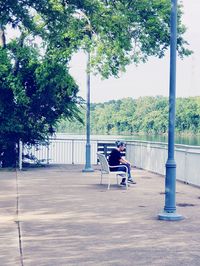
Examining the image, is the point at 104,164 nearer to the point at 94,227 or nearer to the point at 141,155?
the point at 94,227

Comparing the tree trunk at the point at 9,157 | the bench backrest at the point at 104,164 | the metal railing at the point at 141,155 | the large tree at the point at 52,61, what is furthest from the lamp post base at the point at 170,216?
the tree trunk at the point at 9,157

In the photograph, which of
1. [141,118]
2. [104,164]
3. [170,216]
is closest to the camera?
[170,216]

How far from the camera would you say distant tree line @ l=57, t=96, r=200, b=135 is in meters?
115

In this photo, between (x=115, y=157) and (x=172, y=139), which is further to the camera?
(x=115, y=157)

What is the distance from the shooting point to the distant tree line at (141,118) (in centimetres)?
11494

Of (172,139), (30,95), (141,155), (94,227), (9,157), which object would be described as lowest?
(94,227)

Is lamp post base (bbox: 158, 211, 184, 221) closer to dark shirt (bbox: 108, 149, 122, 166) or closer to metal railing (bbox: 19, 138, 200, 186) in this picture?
dark shirt (bbox: 108, 149, 122, 166)

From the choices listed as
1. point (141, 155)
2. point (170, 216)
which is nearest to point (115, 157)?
point (170, 216)

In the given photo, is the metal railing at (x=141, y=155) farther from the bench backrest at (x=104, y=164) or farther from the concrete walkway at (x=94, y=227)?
the bench backrest at (x=104, y=164)

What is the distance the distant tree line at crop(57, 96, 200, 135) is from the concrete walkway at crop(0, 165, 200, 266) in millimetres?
97540

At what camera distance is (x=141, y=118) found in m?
124

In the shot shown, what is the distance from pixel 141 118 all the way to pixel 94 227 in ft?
380

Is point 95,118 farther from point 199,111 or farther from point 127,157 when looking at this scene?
point 127,157

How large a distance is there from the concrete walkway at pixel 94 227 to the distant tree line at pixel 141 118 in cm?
9754
